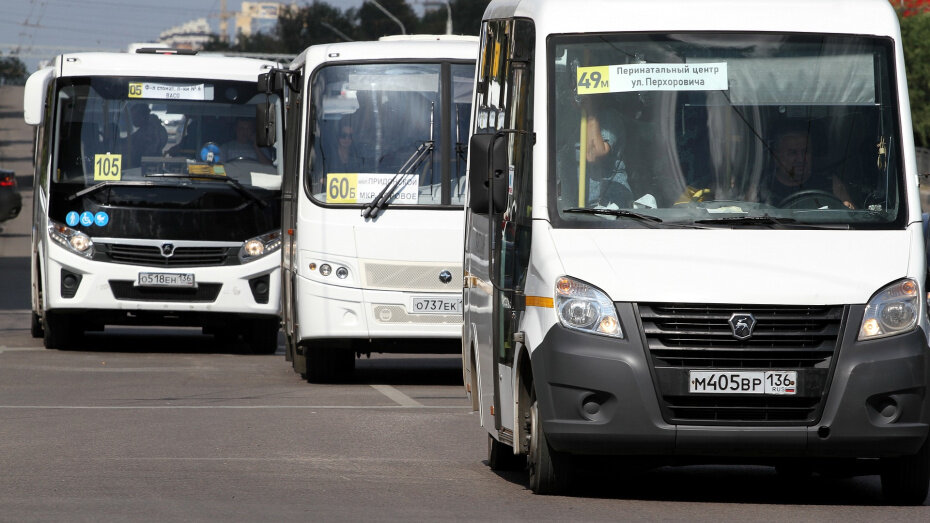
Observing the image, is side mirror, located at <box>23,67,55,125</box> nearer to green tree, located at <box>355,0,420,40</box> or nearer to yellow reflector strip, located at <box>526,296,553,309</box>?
yellow reflector strip, located at <box>526,296,553,309</box>

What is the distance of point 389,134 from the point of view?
629 inches

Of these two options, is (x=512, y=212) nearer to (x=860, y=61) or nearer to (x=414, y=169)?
(x=860, y=61)

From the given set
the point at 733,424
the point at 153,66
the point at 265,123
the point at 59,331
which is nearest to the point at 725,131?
the point at 733,424

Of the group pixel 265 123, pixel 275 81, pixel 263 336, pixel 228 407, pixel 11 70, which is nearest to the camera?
pixel 228 407

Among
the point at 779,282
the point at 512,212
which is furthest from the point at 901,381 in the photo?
the point at 512,212

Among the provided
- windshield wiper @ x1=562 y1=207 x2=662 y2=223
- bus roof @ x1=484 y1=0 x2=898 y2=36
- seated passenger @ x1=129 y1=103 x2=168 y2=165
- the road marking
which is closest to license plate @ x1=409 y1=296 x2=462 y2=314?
seated passenger @ x1=129 y1=103 x2=168 y2=165

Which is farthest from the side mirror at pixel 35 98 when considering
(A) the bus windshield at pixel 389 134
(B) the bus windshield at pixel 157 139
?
(A) the bus windshield at pixel 389 134

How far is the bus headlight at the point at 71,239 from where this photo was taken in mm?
18891

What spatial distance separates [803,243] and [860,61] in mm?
1085

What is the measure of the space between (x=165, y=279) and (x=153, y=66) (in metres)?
2.25

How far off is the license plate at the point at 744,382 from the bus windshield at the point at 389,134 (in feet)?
24.6

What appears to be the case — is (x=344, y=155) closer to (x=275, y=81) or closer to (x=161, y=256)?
(x=275, y=81)

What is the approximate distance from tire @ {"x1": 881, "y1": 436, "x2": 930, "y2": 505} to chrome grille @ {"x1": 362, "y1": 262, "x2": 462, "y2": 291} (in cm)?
712

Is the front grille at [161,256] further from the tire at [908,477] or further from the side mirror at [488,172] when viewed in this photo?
the tire at [908,477]
